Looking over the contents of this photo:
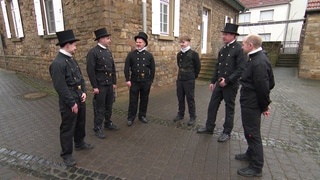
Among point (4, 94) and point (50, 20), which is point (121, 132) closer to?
point (4, 94)

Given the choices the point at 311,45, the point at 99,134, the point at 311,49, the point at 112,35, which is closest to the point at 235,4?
the point at 311,45

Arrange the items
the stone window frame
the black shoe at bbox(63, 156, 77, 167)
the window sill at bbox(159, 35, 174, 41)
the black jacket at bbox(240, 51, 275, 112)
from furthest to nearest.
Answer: the stone window frame, the window sill at bbox(159, 35, 174, 41), the black shoe at bbox(63, 156, 77, 167), the black jacket at bbox(240, 51, 275, 112)

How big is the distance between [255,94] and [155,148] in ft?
5.84

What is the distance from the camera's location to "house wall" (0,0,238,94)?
18.8ft

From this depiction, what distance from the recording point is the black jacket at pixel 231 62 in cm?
314

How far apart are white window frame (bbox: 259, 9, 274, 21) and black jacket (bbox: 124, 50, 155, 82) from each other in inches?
957

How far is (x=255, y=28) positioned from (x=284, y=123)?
23014 mm

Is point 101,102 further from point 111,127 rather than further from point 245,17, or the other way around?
point 245,17

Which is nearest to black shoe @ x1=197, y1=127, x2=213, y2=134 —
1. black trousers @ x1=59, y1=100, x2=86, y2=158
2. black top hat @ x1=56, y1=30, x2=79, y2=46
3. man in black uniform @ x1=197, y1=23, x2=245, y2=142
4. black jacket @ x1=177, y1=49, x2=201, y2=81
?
man in black uniform @ x1=197, y1=23, x2=245, y2=142

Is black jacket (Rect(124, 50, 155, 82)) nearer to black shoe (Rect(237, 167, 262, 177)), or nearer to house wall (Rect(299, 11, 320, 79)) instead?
black shoe (Rect(237, 167, 262, 177))

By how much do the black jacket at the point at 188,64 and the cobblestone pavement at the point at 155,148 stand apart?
108cm

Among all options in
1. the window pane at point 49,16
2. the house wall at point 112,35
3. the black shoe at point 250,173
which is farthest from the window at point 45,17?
the black shoe at point 250,173

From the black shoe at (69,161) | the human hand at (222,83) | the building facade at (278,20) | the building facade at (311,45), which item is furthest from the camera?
the building facade at (278,20)

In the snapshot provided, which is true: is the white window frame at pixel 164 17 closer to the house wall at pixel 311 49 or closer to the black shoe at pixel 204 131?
the black shoe at pixel 204 131
